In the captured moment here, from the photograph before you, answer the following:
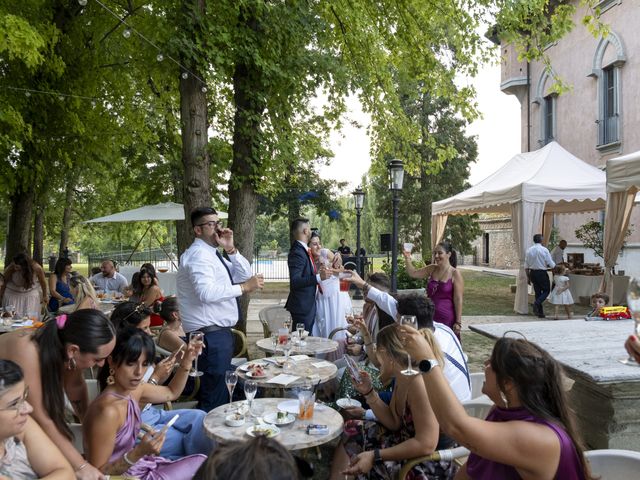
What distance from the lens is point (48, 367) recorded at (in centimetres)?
241

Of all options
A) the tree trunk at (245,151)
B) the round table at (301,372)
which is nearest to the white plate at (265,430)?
the round table at (301,372)

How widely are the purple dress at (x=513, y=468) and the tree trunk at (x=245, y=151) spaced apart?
558 centimetres

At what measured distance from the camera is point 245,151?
7.41m

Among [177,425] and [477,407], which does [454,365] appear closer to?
[477,407]

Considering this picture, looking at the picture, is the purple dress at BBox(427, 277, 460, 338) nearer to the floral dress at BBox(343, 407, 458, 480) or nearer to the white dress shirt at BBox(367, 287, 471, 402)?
the white dress shirt at BBox(367, 287, 471, 402)

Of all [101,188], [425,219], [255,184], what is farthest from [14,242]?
[425,219]

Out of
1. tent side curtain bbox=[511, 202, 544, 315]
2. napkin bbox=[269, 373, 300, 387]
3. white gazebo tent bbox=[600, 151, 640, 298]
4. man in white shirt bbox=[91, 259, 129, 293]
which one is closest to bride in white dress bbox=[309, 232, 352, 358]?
napkin bbox=[269, 373, 300, 387]

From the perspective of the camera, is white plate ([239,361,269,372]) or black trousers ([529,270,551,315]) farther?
black trousers ([529,270,551,315])

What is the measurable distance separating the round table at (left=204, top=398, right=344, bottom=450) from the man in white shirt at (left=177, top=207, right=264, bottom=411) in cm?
94

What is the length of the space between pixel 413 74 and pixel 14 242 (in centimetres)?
904

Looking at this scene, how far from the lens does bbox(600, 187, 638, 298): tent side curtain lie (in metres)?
8.58

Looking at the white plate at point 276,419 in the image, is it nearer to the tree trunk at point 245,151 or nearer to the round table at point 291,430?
the round table at point 291,430

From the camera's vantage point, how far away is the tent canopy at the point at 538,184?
421 inches

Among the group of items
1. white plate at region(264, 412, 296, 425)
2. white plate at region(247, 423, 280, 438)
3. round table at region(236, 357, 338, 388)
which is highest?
round table at region(236, 357, 338, 388)
